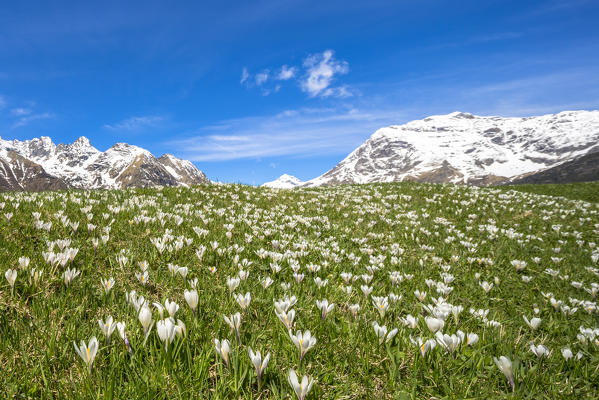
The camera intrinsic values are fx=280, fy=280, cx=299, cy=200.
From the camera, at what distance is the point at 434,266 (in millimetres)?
6410

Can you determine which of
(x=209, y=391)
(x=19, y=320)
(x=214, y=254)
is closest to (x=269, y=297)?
(x=209, y=391)

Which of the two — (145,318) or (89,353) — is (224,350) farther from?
(89,353)

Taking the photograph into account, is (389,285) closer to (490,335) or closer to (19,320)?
(490,335)

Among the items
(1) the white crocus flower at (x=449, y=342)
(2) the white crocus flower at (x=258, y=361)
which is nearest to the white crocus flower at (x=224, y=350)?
(2) the white crocus flower at (x=258, y=361)

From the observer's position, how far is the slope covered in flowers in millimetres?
1968

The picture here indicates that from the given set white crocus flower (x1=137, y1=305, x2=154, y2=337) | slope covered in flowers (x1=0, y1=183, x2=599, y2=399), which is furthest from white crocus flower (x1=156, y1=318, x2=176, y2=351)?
white crocus flower (x1=137, y1=305, x2=154, y2=337)

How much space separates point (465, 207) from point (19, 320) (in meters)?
14.7

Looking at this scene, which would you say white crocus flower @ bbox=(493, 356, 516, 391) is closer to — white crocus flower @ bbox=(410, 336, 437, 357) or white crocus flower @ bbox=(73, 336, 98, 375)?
white crocus flower @ bbox=(410, 336, 437, 357)

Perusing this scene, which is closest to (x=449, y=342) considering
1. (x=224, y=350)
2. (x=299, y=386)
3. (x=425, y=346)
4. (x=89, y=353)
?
(x=425, y=346)

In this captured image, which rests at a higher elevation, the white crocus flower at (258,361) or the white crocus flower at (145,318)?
the white crocus flower at (145,318)

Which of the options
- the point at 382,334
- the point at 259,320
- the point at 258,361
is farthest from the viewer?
the point at 259,320

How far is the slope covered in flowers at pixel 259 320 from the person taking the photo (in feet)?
6.46

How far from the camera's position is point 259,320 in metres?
3.02

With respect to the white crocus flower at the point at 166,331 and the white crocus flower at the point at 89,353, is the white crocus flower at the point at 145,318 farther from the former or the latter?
the white crocus flower at the point at 89,353
